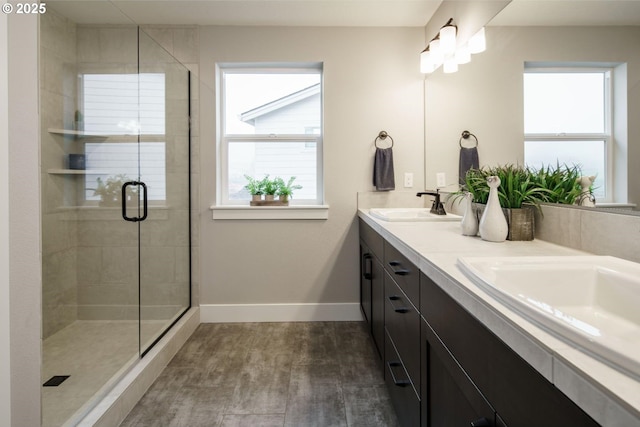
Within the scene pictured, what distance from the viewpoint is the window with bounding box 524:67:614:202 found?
109 centimetres

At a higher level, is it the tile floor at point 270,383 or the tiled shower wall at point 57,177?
the tiled shower wall at point 57,177

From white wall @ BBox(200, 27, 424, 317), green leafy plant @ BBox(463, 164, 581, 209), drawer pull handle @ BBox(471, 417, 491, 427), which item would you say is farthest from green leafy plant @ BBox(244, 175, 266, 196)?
drawer pull handle @ BBox(471, 417, 491, 427)

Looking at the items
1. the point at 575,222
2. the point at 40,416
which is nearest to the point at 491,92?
the point at 575,222

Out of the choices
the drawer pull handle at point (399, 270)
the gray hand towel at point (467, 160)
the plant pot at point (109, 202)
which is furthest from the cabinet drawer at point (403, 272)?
the plant pot at point (109, 202)

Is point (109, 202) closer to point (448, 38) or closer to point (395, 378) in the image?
point (395, 378)

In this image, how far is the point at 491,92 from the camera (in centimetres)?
179

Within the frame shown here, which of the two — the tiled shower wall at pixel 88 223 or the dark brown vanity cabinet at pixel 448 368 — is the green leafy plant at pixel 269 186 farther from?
the dark brown vanity cabinet at pixel 448 368

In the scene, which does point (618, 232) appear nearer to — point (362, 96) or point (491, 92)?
point (491, 92)

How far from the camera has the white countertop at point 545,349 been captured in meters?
0.39

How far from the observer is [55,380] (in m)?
1.54

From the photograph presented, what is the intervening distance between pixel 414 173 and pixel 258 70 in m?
1.53

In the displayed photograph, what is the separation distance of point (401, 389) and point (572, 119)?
116 cm

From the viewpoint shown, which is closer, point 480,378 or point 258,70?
point 480,378

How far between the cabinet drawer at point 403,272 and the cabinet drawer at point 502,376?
0.78 ft
